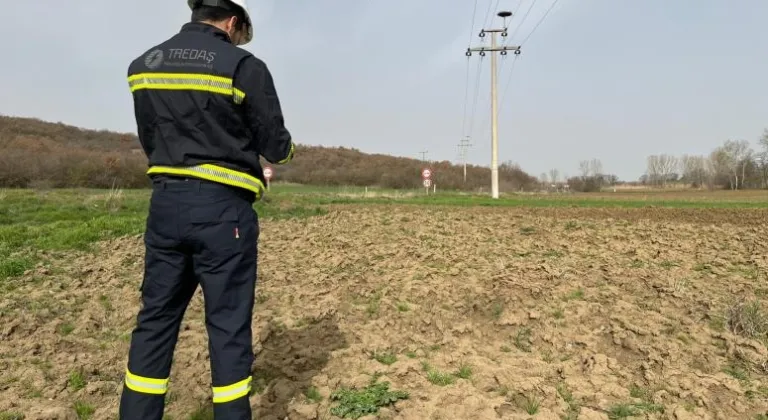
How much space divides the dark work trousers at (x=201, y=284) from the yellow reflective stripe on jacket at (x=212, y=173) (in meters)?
0.03

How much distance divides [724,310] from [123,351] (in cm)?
551

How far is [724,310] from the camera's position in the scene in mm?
4844

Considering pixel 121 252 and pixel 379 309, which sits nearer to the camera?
pixel 379 309

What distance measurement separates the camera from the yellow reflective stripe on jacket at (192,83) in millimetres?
2273

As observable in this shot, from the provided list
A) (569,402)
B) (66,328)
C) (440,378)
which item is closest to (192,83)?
(440,378)

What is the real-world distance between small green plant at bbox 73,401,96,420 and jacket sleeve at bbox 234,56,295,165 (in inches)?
81.5

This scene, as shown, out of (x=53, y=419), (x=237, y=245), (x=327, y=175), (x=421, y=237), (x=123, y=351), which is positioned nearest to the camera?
(x=237, y=245)

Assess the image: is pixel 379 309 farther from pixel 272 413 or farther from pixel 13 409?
pixel 13 409

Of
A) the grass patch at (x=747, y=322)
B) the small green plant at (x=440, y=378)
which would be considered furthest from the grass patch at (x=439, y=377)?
the grass patch at (x=747, y=322)

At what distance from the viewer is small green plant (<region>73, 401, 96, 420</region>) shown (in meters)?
3.10

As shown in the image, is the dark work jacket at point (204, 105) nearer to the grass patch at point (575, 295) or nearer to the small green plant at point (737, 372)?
the small green plant at point (737, 372)

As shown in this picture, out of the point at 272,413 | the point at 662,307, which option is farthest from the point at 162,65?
the point at 662,307

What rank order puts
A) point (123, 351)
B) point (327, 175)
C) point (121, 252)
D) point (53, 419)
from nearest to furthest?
point (53, 419), point (123, 351), point (121, 252), point (327, 175)

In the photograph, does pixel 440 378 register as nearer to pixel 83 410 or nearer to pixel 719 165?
pixel 83 410
